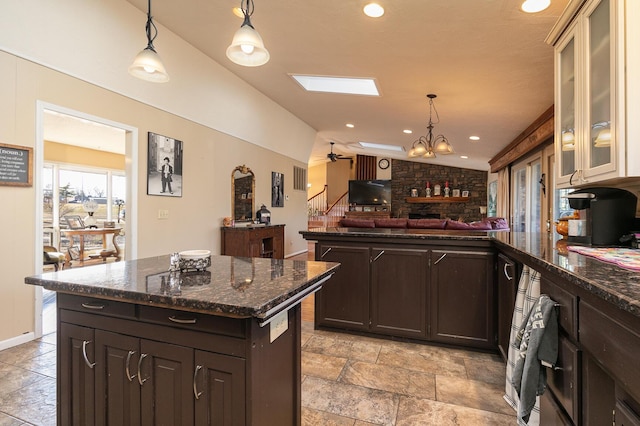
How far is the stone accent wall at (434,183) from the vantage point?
10.8m

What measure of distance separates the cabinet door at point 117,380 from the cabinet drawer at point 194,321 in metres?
0.14

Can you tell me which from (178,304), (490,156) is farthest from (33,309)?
(490,156)

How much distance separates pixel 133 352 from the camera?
1306 millimetres

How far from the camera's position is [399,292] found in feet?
9.27

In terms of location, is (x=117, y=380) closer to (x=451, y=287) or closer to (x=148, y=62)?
(x=148, y=62)

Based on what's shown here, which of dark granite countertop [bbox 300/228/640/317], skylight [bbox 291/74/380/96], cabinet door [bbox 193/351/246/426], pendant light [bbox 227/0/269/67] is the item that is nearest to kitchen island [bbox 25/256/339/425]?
cabinet door [bbox 193/351/246/426]

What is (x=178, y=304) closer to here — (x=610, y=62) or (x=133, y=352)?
(x=133, y=352)

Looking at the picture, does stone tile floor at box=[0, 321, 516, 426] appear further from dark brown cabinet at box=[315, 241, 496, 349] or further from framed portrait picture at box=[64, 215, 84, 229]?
framed portrait picture at box=[64, 215, 84, 229]

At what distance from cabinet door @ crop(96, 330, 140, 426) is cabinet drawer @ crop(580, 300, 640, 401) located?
1.58 metres

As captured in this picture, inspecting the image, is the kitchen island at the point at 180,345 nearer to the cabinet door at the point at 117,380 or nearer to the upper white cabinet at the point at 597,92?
the cabinet door at the point at 117,380

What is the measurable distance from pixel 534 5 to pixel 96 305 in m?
3.24

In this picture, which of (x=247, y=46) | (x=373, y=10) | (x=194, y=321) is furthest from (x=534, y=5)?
(x=194, y=321)

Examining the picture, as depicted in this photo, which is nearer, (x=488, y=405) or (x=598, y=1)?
(x=598, y=1)

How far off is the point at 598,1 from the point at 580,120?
1.98 ft
